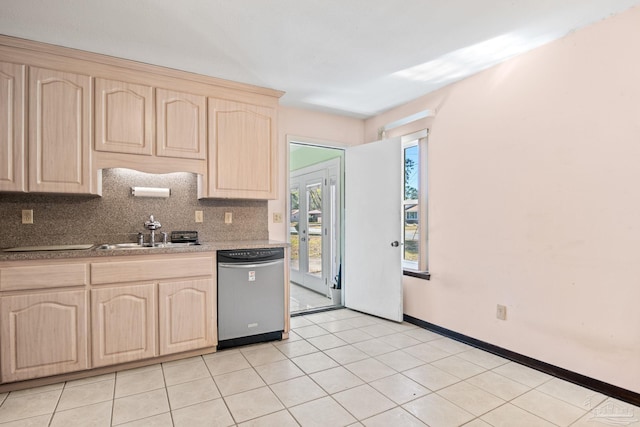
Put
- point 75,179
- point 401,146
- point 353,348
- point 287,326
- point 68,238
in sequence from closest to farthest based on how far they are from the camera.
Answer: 1. point 75,179
2. point 68,238
3. point 353,348
4. point 287,326
5. point 401,146

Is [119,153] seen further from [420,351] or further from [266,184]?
[420,351]

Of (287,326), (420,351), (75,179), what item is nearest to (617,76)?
(420,351)

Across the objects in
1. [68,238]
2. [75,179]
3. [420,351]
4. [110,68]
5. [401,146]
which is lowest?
[420,351]

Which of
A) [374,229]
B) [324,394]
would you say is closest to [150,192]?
[324,394]

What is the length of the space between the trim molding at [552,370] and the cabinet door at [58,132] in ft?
11.2

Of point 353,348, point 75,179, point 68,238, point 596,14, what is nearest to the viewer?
point 596,14

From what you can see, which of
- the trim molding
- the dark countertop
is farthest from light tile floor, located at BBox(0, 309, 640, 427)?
the dark countertop

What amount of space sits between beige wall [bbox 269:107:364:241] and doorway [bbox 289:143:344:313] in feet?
1.03

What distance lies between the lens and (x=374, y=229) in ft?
12.7

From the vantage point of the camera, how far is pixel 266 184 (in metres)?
3.30

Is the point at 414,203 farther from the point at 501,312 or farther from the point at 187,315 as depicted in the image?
the point at 187,315

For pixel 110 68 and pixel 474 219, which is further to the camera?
pixel 474 219

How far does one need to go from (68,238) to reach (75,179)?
56cm

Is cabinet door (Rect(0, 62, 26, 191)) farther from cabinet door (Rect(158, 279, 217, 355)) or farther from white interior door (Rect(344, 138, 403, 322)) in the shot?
white interior door (Rect(344, 138, 403, 322))
